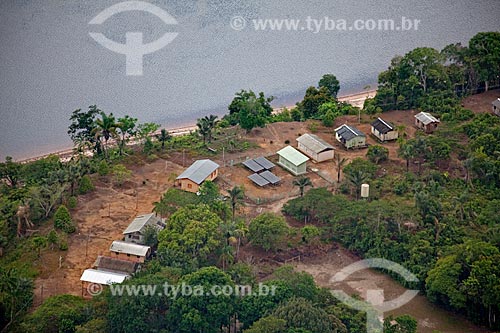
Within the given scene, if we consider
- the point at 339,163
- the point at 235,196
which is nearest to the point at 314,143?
the point at 339,163

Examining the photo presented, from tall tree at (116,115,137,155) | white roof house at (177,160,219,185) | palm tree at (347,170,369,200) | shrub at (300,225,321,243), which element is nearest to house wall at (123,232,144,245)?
white roof house at (177,160,219,185)

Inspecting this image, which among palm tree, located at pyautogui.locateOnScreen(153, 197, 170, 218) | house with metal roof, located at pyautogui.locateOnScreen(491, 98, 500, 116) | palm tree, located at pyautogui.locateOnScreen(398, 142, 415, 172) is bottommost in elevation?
palm tree, located at pyautogui.locateOnScreen(153, 197, 170, 218)

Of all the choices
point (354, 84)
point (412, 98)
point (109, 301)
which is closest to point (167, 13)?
point (354, 84)

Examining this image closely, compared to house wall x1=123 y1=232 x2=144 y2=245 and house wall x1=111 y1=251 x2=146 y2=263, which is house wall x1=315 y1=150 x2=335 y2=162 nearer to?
house wall x1=123 y1=232 x2=144 y2=245

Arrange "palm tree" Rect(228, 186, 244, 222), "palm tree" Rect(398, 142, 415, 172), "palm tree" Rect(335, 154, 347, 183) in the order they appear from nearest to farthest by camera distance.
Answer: "palm tree" Rect(228, 186, 244, 222)
"palm tree" Rect(335, 154, 347, 183)
"palm tree" Rect(398, 142, 415, 172)

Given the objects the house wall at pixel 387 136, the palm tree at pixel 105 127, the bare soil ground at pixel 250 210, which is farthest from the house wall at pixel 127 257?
the house wall at pixel 387 136

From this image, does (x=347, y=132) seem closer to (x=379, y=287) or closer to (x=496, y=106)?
(x=496, y=106)

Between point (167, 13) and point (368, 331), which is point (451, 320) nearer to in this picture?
point (368, 331)
